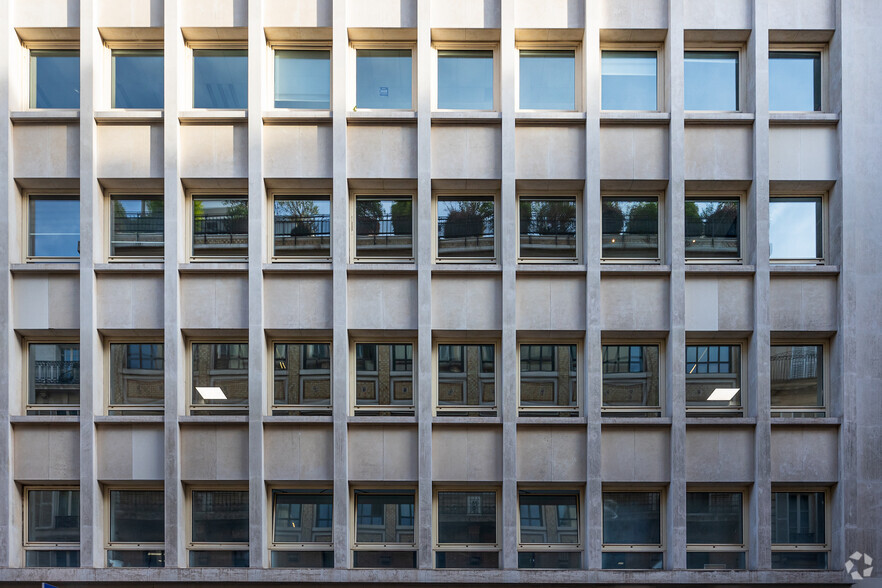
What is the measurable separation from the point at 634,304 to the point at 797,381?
3.96m

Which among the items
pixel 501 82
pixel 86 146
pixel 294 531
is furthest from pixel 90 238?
pixel 501 82

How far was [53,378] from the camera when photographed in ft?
52.7

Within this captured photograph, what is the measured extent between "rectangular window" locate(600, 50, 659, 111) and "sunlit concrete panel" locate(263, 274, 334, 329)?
736cm

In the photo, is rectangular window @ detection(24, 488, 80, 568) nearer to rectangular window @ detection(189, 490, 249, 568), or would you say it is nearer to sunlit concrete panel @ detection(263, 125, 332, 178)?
rectangular window @ detection(189, 490, 249, 568)

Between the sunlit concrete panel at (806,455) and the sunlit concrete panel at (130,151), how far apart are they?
564 inches

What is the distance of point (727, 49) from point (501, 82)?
5149 millimetres

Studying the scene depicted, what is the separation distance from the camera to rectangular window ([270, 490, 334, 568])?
1567 centimetres

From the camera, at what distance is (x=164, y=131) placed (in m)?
15.7

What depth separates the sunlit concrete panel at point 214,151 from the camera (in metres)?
15.8

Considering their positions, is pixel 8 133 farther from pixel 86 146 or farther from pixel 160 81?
pixel 160 81

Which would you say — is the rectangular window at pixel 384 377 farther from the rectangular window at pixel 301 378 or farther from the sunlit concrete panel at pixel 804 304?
the sunlit concrete panel at pixel 804 304

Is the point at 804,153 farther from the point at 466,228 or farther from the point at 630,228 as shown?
the point at 466,228

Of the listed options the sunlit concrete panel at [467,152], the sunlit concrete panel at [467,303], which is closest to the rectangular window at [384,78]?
the sunlit concrete panel at [467,152]

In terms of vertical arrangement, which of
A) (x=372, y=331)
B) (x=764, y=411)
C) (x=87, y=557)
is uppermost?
(x=372, y=331)
